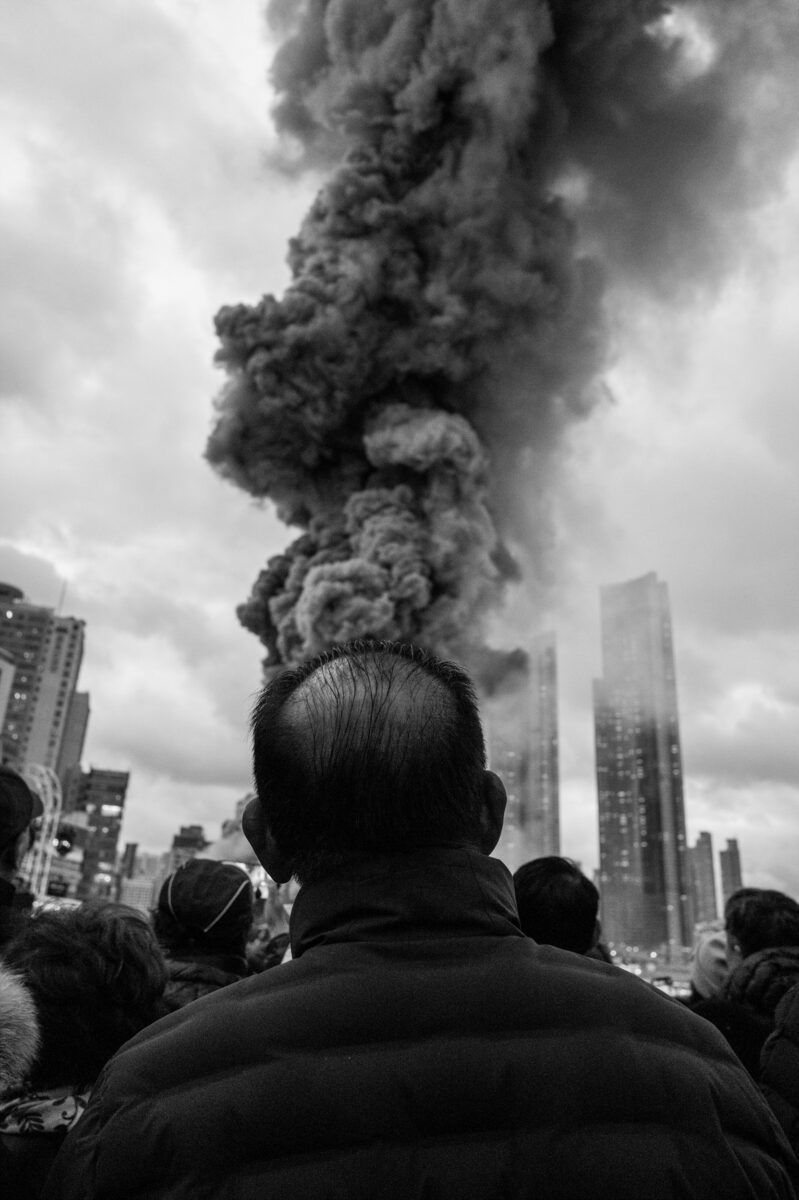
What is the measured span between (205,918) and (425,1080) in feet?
8.76

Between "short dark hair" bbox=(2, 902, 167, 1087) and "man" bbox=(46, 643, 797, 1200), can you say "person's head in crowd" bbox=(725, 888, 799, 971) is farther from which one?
"man" bbox=(46, 643, 797, 1200)

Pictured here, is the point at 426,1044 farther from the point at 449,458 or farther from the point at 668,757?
the point at 668,757

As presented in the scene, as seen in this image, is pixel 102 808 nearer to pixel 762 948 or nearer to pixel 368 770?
pixel 762 948

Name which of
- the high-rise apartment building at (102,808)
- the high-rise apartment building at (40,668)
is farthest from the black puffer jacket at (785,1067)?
the high-rise apartment building at (40,668)

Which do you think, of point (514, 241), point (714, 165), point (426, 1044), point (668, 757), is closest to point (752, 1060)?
point (426, 1044)

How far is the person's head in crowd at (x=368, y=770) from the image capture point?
1.46m

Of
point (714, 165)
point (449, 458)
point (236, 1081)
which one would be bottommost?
point (236, 1081)

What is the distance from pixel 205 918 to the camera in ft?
11.9

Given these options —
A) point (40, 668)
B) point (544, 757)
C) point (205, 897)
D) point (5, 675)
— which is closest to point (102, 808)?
point (40, 668)

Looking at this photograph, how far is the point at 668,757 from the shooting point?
10119cm

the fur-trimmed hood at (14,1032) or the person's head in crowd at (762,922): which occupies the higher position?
the person's head in crowd at (762,922)

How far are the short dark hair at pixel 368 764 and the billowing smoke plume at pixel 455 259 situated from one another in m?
20.4

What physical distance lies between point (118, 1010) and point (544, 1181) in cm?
155

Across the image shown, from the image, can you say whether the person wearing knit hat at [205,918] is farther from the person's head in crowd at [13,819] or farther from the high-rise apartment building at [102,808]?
the high-rise apartment building at [102,808]
